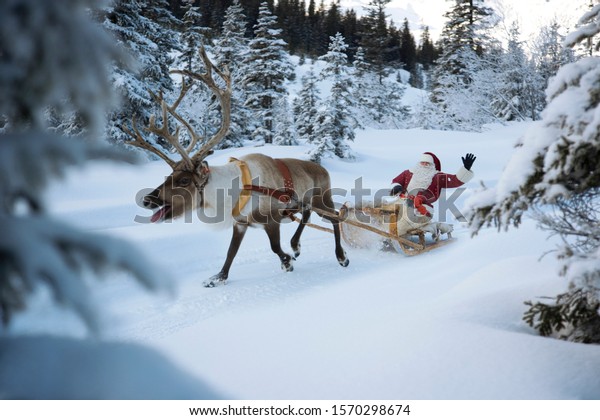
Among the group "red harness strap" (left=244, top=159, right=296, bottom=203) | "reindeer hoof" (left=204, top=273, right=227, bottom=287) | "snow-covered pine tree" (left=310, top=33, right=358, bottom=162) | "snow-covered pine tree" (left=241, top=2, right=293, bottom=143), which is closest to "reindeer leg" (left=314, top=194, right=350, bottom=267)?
"red harness strap" (left=244, top=159, right=296, bottom=203)

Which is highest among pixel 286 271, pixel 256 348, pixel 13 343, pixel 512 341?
pixel 13 343

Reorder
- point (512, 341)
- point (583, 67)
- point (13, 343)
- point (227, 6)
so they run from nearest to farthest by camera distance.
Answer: point (13, 343) < point (583, 67) < point (512, 341) < point (227, 6)

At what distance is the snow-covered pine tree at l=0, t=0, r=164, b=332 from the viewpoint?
25.7 inches

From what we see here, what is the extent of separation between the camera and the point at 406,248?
214 inches

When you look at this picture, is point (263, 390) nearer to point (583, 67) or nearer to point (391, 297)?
point (391, 297)

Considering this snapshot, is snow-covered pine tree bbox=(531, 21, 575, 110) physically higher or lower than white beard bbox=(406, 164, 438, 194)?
higher

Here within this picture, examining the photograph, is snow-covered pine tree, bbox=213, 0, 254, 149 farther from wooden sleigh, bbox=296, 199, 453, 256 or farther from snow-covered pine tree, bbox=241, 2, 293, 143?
wooden sleigh, bbox=296, 199, 453, 256

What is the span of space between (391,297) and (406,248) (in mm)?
2394

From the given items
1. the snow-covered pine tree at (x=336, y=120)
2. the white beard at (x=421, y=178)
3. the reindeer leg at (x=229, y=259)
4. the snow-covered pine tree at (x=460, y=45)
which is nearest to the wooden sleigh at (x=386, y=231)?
the white beard at (x=421, y=178)

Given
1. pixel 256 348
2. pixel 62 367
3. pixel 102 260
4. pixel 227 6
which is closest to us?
pixel 102 260

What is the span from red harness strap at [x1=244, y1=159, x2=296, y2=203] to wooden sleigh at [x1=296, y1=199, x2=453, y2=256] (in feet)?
2.16

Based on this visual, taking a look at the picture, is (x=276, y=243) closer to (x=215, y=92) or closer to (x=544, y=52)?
(x=215, y=92)

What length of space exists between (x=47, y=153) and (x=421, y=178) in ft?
17.4

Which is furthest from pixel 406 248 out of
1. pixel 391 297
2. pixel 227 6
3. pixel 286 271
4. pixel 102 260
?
pixel 227 6
